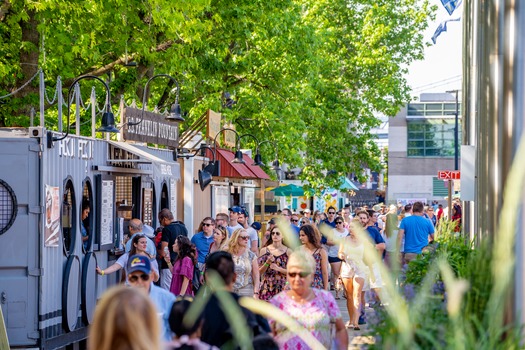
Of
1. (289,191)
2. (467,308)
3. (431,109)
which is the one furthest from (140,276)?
(431,109)

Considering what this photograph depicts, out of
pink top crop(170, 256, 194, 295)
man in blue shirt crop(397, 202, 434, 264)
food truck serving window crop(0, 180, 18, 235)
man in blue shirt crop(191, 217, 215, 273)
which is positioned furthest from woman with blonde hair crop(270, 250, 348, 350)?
man in blue shirt crop(397, 202, 434, 264)

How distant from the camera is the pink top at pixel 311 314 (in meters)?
8.53

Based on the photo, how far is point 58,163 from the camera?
1512 cm

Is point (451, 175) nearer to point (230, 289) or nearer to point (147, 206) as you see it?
point (147, 206)

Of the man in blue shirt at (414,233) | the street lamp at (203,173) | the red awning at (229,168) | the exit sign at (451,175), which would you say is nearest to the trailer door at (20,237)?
the man in blue shirt at (414,233)

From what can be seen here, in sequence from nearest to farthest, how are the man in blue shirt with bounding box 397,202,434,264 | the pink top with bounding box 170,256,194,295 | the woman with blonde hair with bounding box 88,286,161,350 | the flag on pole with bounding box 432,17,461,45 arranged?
the woman with blonde hair with bounding box 88,286,161,350 < the pink top with bounding box 170,256,194,295 < the man in blue shirt with bounding box 397,202,434,264 < the flag on pole with bounding box 432,17,461,45

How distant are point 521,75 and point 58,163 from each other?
8403 millimetres

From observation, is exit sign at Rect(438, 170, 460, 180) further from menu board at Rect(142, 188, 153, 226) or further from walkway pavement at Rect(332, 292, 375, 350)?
menu board at Rect(142, 188, 153, 226)

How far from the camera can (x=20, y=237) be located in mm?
14328

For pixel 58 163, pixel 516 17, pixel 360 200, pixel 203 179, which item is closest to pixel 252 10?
pixel 203 179

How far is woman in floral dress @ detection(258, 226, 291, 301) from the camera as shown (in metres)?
14.9

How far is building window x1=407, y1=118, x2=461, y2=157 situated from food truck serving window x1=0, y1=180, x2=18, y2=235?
78.6 metres

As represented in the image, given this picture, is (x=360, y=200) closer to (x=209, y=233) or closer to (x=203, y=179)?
(x=203, y=179)

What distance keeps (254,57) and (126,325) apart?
29720mm
